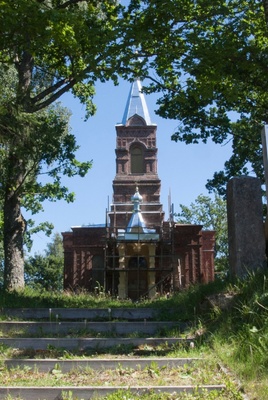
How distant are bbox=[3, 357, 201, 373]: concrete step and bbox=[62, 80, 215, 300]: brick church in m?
16.2

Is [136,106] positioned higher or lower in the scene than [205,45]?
higher

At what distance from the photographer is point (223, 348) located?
5871mm

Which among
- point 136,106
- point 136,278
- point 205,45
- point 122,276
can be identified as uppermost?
point 136,106

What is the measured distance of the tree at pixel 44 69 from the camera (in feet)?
39.2

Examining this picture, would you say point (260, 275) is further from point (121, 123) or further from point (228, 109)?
point (121, 123)

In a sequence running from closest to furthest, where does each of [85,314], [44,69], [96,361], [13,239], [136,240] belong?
[96,361] → [85,314] → [13,239] → [44,69] → [136,240]

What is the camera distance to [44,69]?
1911 cm

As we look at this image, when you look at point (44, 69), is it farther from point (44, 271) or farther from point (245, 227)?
point (44, 271)

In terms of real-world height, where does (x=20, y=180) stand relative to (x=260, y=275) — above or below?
above

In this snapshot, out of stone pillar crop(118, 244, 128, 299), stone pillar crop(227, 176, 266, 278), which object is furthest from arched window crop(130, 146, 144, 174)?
stone pillar crop(227, 176, 266, 278)

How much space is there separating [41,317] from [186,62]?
718cm

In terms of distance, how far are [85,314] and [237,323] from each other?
3215mm

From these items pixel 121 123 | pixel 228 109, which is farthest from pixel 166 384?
pixel 121 123

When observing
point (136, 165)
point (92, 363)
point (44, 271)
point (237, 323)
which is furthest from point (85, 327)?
point (44, 271)
